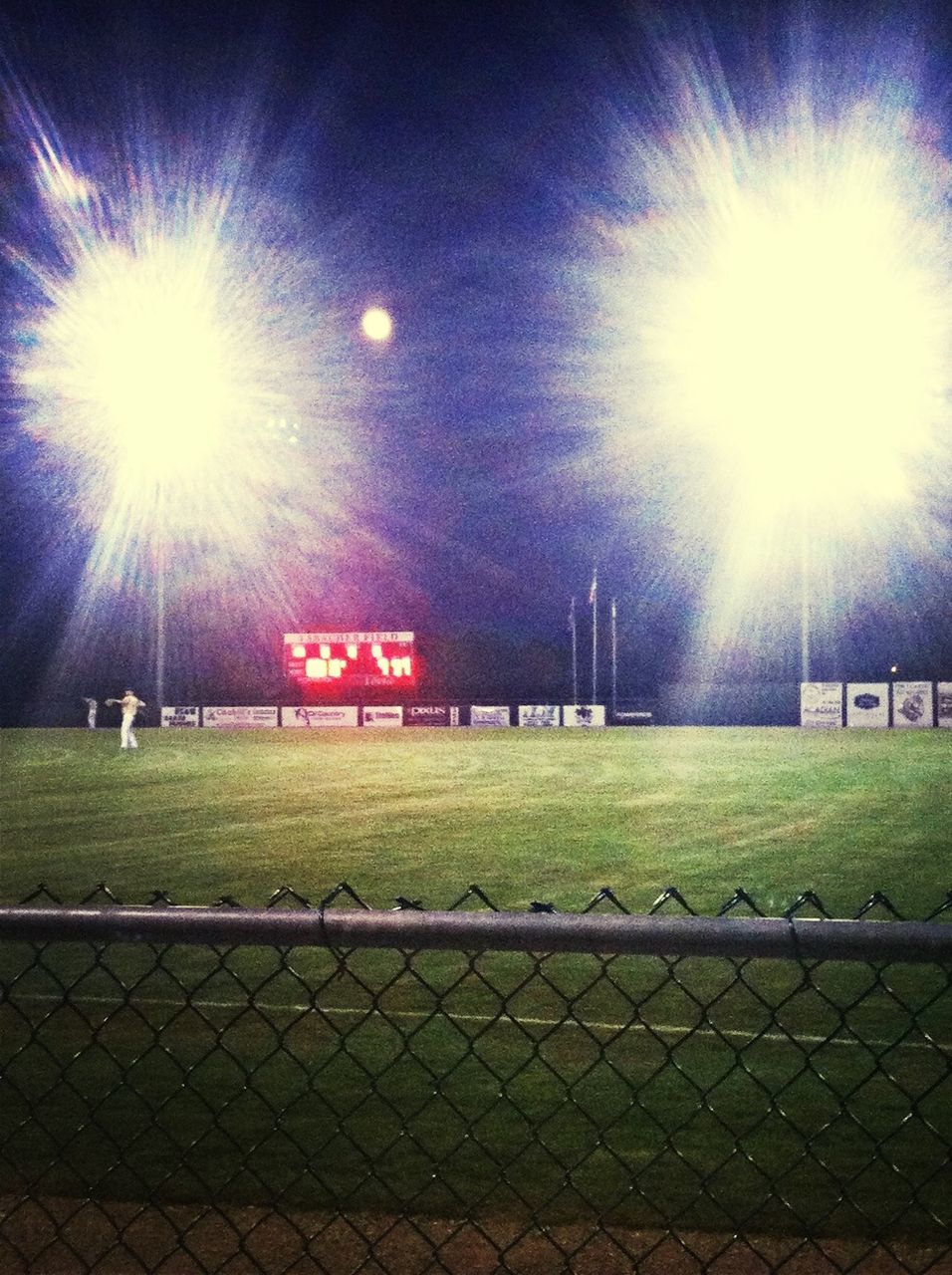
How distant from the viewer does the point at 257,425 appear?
6003 cm

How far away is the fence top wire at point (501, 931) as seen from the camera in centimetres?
283

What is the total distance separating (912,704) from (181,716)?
86.8ft

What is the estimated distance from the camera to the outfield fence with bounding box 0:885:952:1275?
3.15 metres

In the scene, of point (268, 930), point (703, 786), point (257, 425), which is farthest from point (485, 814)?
point (257, 425)

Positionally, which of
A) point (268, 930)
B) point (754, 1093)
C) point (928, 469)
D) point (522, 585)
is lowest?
point (754, 1093)

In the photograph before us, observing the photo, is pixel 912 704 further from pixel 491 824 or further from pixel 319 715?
pixel 491 824

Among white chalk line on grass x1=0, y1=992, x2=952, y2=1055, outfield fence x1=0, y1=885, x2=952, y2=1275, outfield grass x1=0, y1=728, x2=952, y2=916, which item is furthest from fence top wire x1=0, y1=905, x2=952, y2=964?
outfield grass x1=0, y1=728, x2=952, y2=916

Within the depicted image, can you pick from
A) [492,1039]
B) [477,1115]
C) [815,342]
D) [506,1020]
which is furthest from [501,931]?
[815,342]

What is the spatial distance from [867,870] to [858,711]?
34.7 meters

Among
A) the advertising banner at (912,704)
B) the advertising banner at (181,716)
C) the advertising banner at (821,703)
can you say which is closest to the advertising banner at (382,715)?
the advertising banner at (181,716)

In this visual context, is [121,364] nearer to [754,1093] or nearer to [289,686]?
[289,686]

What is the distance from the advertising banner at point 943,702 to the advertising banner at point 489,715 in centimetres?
1512

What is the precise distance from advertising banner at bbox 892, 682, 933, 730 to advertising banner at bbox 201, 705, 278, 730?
2235 cm

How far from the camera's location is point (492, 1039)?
7301mm
